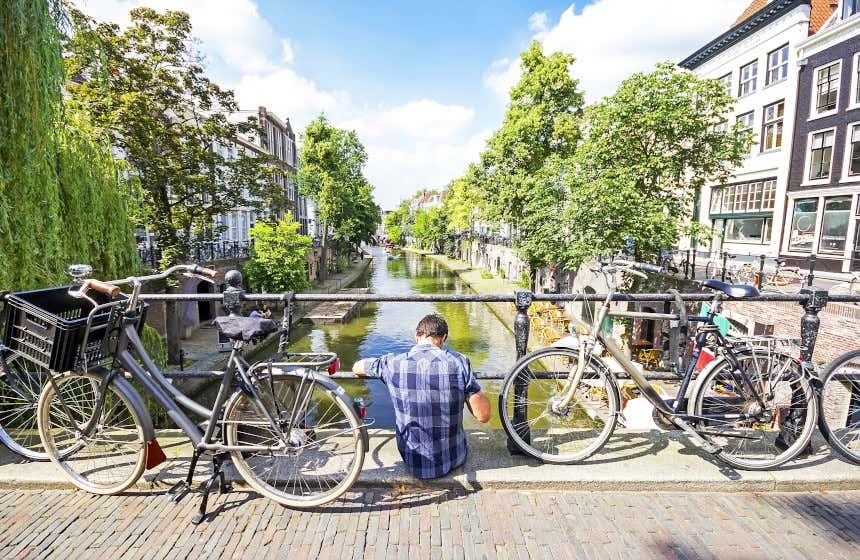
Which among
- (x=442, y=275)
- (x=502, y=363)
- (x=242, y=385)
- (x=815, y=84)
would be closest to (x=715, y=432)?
(x=242, y=385)

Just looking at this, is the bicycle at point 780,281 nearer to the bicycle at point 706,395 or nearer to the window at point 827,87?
the window at point 827,87

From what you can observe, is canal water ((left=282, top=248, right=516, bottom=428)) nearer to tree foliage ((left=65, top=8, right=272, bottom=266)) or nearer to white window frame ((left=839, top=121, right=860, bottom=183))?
tree foliage ((left=65, top=8, right=272, bottom=266))

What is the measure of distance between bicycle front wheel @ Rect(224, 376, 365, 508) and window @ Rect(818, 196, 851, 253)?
21931mm

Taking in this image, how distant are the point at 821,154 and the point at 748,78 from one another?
6.13 meters

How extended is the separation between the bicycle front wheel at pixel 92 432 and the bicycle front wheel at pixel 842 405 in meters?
4.23

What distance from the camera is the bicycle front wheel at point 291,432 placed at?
2.50m

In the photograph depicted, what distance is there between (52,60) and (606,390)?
6.72 m

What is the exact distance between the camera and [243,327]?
2.44 metres

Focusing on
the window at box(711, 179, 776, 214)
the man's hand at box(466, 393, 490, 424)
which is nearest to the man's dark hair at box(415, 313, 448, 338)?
the man's hand at box(466, 393, 490, 424)

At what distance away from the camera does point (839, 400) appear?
3.01m

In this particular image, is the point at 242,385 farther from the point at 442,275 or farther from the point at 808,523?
the point at 442,275

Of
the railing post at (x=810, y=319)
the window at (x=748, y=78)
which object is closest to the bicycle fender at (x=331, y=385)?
the railing post at (x=810, y=319)

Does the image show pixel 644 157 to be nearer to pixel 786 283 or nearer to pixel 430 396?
pixel 786 283

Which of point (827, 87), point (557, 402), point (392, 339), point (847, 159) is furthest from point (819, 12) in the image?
point (557, 402)
